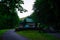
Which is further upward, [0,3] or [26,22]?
[0,3]

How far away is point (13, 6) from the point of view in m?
35.3

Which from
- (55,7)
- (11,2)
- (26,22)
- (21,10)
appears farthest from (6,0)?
(26,22)

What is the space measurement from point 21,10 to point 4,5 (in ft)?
11.7

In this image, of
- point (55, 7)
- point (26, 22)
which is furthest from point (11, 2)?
point (26, 22)

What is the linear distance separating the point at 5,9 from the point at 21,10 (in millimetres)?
2880

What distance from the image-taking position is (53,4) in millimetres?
22844

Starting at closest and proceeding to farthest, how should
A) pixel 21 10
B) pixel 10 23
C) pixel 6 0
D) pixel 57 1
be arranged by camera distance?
pixel 57 1
pixel 6 0
pixel 21 10
pixel 10 23

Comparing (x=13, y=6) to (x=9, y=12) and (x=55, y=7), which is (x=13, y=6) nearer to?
(x=9, y=12)

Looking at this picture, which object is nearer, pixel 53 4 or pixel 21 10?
pixel 53 4

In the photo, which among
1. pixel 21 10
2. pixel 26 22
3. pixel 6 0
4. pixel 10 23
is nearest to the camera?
pixel 6 0

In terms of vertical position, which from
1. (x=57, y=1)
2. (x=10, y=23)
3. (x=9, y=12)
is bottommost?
(x=10, y=23)

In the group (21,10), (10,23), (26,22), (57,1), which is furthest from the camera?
(10,23)

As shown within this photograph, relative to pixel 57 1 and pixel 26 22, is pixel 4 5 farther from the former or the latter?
pixel 26 22

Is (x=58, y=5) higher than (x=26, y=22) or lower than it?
higher
